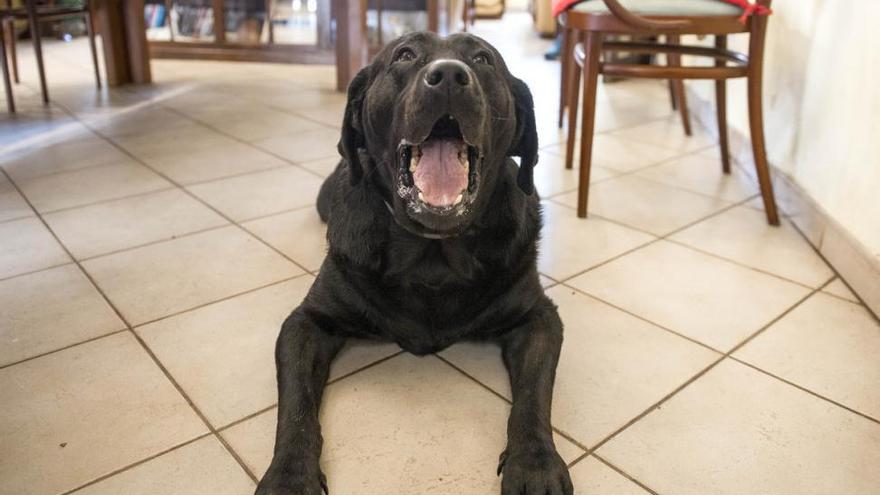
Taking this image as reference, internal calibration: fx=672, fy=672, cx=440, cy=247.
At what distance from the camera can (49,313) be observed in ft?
5.05

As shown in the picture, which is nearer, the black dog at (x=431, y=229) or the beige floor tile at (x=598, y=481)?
the beige floor tile at (x=598, y=481)

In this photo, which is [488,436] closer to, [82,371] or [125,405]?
[125,405]

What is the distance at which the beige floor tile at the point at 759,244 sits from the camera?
1.84 metres

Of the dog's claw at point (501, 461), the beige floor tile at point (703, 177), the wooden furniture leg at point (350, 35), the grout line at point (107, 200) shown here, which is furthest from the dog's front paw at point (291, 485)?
the wooden furniture leg at point (350, 35)

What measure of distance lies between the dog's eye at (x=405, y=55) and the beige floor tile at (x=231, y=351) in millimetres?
600

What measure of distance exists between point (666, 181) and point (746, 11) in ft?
2.36

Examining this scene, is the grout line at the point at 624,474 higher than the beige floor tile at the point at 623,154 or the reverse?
the reverse

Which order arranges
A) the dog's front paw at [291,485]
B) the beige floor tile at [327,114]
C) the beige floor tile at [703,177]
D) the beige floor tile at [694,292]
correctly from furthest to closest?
the beige floor tile at [327,114]
the beige floor tile at [703,177]
the beige floor tile at [694,292]
the dog's front paw at [291,485]

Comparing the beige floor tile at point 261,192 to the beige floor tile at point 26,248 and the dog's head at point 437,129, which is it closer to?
the beige floor tile at point 26,248

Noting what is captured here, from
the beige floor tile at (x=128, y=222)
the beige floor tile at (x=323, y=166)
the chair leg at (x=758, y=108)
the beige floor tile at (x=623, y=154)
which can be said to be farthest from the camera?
the beige floor tile at (x=623, y=154)

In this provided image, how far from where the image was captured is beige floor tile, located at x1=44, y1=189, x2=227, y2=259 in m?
1.93

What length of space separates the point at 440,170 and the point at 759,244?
122 centimetres

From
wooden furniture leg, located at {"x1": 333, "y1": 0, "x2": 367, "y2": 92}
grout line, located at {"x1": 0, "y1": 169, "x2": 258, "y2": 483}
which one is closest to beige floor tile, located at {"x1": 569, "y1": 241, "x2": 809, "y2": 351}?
grout line, located at {"x1": 0, "y1": 169, "x2": 258, "y2": 483}

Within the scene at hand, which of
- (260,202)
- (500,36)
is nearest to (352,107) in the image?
(260,202)
